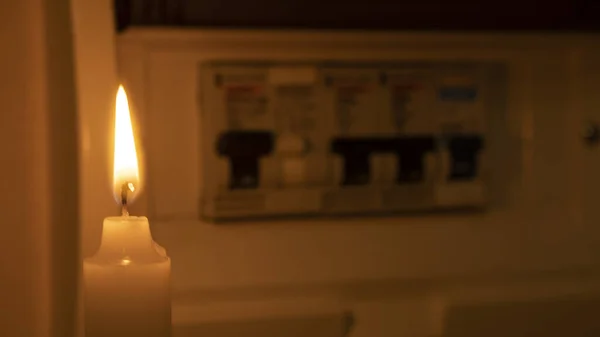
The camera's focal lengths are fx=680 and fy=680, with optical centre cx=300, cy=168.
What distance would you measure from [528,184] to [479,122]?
0.31ft

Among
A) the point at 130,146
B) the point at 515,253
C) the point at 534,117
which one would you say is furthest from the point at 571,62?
the point at 130,146

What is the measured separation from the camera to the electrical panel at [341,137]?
2.20ft

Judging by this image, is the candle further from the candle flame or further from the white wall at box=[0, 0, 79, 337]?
the white wall at box=[0, 0, 79, 337]

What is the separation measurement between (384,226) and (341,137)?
0.11 metres

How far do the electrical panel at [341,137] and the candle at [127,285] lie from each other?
280mm

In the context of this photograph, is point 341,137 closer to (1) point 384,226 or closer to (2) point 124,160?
(1) point 384,226

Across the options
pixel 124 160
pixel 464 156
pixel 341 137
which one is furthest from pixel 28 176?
pixel 464 156

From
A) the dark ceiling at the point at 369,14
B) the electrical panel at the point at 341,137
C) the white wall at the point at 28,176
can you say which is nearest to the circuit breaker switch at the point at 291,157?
the electrical panel at the point at 341,137

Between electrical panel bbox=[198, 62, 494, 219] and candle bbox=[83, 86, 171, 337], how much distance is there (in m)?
0.28

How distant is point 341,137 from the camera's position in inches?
27.2

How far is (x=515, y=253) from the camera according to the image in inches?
29.5

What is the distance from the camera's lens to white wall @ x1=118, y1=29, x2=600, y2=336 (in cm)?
→ 67

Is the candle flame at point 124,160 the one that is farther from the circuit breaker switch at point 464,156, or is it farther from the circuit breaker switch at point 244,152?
the circuit breaker switch at point 464,156

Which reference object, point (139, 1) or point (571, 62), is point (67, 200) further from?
point (571, 62)
